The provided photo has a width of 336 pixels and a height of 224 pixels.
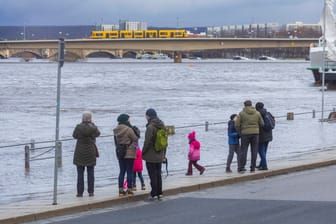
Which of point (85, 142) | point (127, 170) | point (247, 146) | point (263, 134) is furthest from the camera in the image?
point (263, 134)

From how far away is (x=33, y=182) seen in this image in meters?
21.8

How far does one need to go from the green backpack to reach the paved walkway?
114 centimetres

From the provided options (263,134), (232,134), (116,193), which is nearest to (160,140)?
(116,193)

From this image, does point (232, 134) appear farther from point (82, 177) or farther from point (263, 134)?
point (82, 177)

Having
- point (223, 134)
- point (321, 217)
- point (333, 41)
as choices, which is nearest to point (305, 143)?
point (223, 134)

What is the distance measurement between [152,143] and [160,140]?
21cm

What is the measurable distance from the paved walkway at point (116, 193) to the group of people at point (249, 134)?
1.31ft

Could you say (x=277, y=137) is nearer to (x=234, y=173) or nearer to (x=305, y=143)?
(x=305, y=143)

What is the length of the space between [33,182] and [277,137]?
16.1 meters

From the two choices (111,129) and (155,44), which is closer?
(111,129)

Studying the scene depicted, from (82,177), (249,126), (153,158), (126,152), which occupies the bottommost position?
Answer: (82,177)

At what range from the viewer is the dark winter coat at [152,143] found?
16141 mm

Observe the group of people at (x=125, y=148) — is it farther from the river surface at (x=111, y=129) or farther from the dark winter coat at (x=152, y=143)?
the river surface at (x=111, y=129)

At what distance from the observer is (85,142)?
53.1 feet
